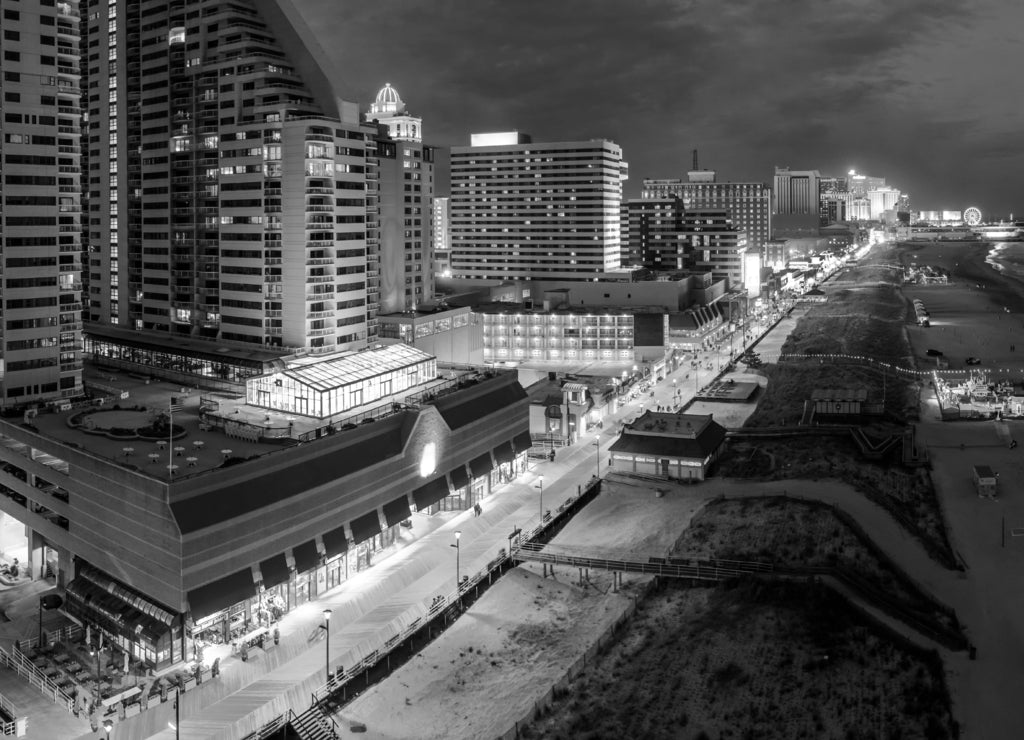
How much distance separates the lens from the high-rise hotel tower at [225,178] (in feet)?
262

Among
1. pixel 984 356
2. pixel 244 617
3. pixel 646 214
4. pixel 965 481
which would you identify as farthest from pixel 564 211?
pixel 244 617

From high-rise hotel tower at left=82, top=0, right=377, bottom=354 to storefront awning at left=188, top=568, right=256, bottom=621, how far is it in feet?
138

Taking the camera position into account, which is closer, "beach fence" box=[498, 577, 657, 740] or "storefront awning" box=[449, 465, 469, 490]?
"beach fence" box=[498, 577, 657, 740]

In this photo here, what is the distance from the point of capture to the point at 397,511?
50969 millimetres

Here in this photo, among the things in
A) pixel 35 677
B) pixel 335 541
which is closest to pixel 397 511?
pixel 335 541

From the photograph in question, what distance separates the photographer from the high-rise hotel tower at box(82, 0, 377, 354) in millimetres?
80000

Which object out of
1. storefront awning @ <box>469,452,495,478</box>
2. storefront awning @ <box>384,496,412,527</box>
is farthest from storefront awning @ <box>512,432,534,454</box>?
storefront awning @ <box>384,496,412,527</box>

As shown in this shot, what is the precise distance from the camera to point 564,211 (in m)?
156

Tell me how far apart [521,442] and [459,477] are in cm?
918

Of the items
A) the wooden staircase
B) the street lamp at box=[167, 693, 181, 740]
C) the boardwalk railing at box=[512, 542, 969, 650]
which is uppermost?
the boardwalk railing at box=[512, 542, 969, 650]

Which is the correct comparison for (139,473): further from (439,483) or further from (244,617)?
(439,483)

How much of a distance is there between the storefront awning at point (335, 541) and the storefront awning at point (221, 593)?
505 cm

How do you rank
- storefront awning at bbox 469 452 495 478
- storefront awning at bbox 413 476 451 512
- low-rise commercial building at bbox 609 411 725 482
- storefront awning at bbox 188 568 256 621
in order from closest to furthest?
1. storefront awning at bbox 188 568 256 621
2. storefront awning at bbox 413 476 451 512
3. storefront awning at bbox 469 452 495 478
4. low-rise commercial building at bbox 609 411 725 482

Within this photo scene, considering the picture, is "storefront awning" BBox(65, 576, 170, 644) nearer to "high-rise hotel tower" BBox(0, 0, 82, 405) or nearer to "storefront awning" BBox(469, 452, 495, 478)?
"high-rise hotel tower" BBox(0, 0, 82, 405)
